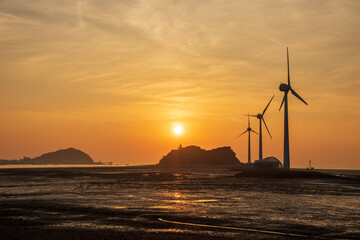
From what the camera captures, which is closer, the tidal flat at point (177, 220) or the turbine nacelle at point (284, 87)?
the tidal flat at point (177, 220)

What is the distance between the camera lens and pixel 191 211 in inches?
1383

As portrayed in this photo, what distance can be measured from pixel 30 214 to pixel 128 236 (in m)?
12.9

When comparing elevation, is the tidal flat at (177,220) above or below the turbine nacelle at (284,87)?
below

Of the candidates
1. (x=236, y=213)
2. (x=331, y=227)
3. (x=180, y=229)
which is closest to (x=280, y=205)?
(x=236, y=213)

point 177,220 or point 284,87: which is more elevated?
point 284,87

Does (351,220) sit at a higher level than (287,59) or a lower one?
lower

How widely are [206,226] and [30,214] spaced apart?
47.2ft

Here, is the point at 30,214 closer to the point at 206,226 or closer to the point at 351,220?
the point at 206,226

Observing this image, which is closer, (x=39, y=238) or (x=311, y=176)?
(x=39, y=238)

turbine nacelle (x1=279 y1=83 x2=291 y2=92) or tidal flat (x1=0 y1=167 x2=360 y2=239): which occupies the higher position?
turbine nacelle (x1=279 y1=83 x2=291 y2=92)

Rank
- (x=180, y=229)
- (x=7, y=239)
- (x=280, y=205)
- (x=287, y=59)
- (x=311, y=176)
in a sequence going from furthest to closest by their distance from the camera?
(x=287, y=59), (x=311, y=176), (x=280, y=205), (x=180, y=229), (x=7, y=239)

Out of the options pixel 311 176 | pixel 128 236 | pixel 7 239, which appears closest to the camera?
pixel 7 239

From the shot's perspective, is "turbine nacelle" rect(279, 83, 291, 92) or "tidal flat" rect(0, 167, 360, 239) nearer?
"tidal flat" rect(0, 167, 360, 239)

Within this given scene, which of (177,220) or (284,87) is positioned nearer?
(177,220)
